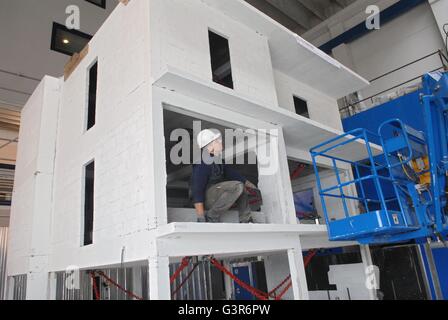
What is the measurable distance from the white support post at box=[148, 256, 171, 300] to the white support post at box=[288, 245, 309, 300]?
204 centimetres

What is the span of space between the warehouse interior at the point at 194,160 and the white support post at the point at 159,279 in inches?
0.5

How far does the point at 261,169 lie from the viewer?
5703 millimetres

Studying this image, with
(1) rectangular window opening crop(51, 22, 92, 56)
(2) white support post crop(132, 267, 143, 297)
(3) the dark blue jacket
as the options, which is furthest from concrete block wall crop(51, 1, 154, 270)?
(1) rectangular window opening crop(51, 22, 92, 56)

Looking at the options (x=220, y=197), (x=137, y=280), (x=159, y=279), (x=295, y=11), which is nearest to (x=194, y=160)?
(x=220, y=197)

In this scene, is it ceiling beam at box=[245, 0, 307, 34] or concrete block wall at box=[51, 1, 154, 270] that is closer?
concrete block wall at box=[51, 1, 154, 270]

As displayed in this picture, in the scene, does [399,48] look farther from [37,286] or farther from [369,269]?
[37,286]

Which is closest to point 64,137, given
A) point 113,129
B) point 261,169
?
point 113,129

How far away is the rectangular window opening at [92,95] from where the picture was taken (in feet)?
20.0

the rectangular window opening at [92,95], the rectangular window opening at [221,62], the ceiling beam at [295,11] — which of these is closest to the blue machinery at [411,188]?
the rectangular window opening at [221,62]

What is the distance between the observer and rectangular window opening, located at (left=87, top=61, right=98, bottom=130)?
20.0 feet

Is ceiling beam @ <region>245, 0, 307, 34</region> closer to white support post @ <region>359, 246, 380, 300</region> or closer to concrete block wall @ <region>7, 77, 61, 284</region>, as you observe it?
concrete block wall @ <region>7, 77, 61, 284</region>

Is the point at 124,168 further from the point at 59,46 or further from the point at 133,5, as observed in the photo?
the point at 59,46

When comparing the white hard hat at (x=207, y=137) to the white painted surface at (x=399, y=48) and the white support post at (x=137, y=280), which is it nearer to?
the white support post at (x=137, y=280)

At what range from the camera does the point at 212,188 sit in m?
4.58
